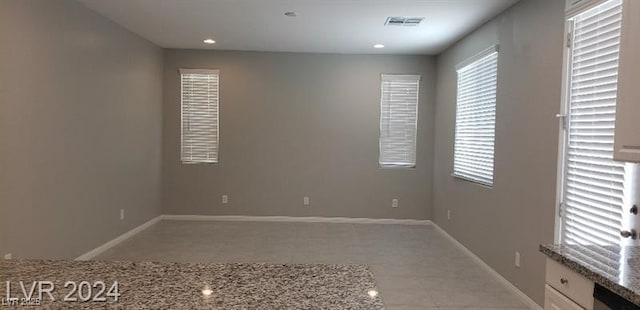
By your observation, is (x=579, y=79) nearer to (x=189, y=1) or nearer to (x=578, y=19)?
(x=578, y=19)

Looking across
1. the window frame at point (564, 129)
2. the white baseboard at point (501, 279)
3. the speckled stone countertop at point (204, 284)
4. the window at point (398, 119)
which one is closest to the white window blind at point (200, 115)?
the window at point (398, 119)

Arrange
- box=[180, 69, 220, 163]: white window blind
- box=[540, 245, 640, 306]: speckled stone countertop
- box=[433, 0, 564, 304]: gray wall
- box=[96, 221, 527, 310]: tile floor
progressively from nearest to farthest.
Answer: box=[540, 245, 640, 306]: speckled stone countertop
box=[433, 0, 564, 304]: gray wall
box=[96, 221, 527, 310]: tile floor
box=[180, 69, 220, 163]: white window blind

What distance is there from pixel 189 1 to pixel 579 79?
3396mm

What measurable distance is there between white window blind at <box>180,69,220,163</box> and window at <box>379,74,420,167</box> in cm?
257

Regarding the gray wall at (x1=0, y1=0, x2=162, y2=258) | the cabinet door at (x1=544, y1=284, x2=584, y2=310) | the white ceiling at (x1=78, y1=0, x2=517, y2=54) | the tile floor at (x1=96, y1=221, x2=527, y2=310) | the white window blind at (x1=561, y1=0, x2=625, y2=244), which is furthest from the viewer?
the white ceiling at (x1=78, y1=0, x2=517, y2=54)

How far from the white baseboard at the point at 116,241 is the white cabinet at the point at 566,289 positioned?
13.8 feet

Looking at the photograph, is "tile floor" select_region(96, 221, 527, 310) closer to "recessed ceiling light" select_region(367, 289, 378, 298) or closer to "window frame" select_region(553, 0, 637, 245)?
"window frame" select_region(553, 0, 637, 245)

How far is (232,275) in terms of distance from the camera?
1363 mm

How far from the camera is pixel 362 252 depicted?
5164mm

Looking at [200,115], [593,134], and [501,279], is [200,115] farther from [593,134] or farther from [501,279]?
[593,134]

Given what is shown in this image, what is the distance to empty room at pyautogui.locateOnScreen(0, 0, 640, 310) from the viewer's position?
1691mm

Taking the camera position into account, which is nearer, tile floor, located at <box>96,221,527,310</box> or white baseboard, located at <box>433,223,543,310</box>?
white baseboard, located at <box>433,223,543,310</box>

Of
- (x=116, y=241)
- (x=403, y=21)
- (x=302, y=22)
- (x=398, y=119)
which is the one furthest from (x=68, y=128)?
(x=398, y=119)

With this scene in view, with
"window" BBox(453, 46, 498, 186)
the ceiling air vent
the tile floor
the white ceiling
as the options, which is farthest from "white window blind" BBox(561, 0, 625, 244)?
the ceiling air vent
